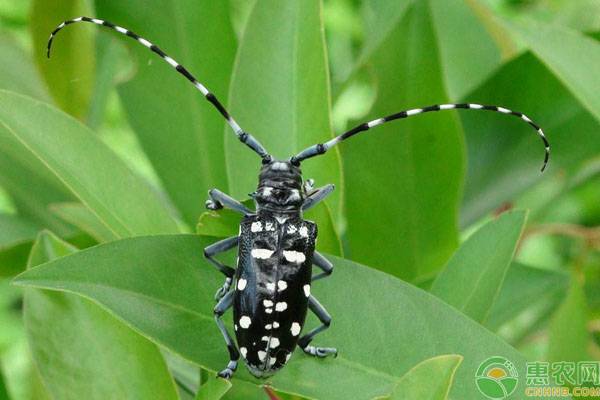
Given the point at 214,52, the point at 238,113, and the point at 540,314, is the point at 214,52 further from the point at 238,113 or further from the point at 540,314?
the point at 540,314

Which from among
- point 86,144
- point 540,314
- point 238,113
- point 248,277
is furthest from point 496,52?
point 86,144

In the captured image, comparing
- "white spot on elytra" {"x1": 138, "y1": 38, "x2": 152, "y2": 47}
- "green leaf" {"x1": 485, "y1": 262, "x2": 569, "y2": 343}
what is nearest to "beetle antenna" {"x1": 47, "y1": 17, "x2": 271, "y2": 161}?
"white spot on elytra" {"x1": 138, "y1": 38, "x2": 152, "y2": 47}

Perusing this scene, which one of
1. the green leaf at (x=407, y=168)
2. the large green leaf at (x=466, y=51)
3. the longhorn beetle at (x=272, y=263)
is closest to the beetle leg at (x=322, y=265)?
the longhorn beetle at (x=272, y=263)

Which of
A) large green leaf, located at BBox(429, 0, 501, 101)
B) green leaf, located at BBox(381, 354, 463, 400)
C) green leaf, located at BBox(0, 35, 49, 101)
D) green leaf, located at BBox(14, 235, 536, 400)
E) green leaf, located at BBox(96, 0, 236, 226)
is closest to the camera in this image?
green leaf, located at BBox(381, 354, 463, 400)

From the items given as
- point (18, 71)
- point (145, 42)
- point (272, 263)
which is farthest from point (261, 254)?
point (18, 71)

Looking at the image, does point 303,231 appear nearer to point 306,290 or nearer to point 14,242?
point 306,290

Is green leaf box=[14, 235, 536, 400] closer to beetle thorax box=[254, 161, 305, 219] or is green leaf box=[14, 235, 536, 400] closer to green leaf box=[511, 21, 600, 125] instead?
beetle thorax box=[254, 161, 305, 219]
